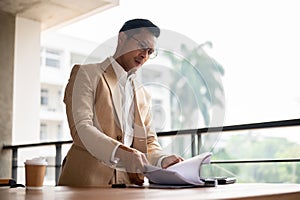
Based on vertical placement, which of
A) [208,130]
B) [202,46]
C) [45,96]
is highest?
[45,96]

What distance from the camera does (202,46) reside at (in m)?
1.57

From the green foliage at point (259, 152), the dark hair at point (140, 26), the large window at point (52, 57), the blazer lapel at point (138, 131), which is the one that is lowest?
the green foliage at point (259, 152)

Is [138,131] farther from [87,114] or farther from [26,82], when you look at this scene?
[26,82]

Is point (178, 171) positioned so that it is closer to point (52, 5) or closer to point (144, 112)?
point (144, 112)

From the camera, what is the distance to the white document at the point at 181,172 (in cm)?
141

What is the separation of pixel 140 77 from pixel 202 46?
33 cm

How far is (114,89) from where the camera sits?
5.41 ft

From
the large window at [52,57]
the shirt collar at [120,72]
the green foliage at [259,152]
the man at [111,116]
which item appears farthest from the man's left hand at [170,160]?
the green foliage at [259,152]

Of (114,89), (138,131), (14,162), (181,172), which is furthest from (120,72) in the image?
(14,162)

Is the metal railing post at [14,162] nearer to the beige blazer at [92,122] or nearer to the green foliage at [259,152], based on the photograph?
the beige blazer at [92,122]

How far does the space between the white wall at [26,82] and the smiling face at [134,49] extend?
3633mm

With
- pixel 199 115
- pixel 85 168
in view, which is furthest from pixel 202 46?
pixel 85 168

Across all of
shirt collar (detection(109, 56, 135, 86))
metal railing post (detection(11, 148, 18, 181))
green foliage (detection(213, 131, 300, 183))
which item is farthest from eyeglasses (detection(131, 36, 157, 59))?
green foliage (detection(213, 131, 300, 183))

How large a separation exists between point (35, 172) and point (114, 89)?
0.42 metres
